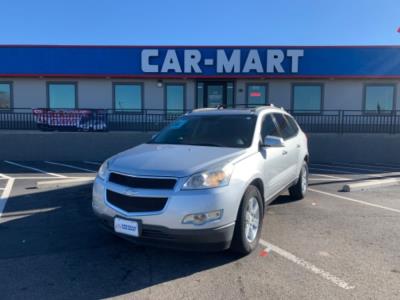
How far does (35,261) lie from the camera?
4.01 m

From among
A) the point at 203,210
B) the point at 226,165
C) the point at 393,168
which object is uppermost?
the point at 226,165

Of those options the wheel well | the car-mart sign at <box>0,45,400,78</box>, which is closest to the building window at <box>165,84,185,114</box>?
the car-mart sign at <box>0,45,400,78</box>

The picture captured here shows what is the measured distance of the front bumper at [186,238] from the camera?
3516 mm

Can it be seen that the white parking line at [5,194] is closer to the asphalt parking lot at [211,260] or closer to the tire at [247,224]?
the asphalt parking lot at [211,260]

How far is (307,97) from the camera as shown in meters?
16.9

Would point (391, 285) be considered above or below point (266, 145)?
below

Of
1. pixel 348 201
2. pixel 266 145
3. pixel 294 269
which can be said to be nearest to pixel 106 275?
pixel 294 269

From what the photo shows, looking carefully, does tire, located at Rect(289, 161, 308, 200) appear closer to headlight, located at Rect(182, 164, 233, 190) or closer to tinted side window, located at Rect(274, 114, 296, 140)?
tinted side window, located at Rect(274, 114, 296, 140)

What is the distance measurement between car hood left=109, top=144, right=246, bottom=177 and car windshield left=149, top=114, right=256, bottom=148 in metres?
0.29

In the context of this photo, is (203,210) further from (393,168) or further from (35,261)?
(393,168)

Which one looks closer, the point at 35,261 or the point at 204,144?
the point at 35,261

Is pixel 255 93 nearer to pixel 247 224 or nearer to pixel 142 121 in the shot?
pixel 142 121

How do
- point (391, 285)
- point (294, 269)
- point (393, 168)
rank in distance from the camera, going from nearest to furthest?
point (391, 285) < point (294, 269) < point (393, 168)

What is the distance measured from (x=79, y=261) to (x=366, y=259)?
3.35 metres
